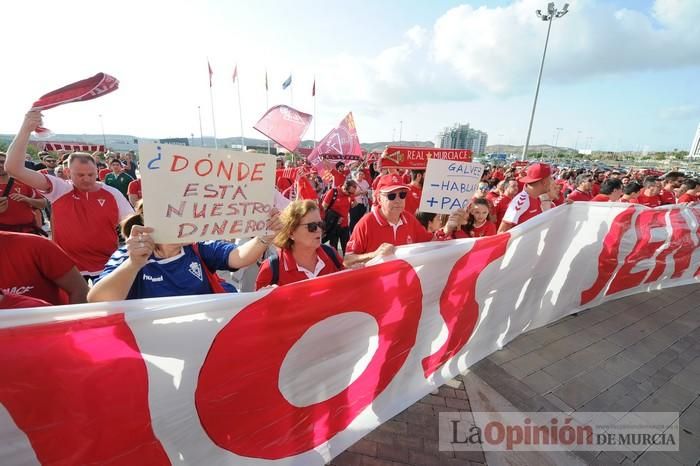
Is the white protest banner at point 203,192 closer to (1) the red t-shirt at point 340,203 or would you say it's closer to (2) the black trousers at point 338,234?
(1) the red t-shirt at point 340,203

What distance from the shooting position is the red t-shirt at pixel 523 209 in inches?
147

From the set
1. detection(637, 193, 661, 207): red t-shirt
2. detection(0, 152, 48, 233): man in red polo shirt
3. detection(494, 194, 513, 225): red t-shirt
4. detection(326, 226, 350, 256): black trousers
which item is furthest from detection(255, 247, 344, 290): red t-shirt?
detection(637, 193, 661, 207): red t-shirt

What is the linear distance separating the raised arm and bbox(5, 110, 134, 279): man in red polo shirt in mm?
82

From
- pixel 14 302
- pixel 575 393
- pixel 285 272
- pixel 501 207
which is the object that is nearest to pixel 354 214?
pixel 501 207

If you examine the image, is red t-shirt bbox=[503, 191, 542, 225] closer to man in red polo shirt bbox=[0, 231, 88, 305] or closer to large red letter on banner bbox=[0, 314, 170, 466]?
large red letter on banner bbox=[0, 314, 170, 466]

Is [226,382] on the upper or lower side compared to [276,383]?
upper

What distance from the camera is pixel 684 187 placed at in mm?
7062

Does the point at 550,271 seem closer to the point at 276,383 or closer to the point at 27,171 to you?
the point at 276,383

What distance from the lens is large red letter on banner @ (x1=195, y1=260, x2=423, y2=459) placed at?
64.4 inches

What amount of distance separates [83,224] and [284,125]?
505 cm

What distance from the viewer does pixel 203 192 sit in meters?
1.65

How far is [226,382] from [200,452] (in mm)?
402

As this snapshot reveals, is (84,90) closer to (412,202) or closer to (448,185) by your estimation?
(448,185)

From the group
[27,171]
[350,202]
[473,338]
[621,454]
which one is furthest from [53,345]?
[350,202]
